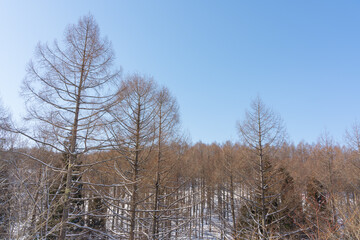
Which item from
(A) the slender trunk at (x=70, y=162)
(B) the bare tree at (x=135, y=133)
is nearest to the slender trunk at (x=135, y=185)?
(B) the bare tree at (x=135, y=133)

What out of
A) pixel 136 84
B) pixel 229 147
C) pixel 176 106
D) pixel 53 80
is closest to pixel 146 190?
pixel 176 106

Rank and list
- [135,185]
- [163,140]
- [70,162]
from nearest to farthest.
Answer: [70,162] → [135,185] → [163,140]

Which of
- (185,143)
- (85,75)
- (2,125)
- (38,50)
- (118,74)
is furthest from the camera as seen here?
(185,143)

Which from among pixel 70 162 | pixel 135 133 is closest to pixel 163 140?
pixel 135 133

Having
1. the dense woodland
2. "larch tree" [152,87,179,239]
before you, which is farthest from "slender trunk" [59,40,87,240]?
"larch tree" [152,87,179,239]

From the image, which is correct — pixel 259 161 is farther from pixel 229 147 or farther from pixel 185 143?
pixel 229 147

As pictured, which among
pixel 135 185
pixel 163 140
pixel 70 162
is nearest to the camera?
pixel 70 162

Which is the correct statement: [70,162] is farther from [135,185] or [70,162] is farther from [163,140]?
[163,140]

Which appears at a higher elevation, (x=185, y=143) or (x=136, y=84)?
(x=136, y=84)

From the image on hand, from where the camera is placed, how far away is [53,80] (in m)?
5.12

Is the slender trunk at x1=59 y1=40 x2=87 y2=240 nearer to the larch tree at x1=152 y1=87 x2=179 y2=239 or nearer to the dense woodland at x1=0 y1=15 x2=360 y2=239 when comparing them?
the dense woodland at x1=0 y1=15 x2=360 y2=239

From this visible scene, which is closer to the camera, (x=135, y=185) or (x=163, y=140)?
(x=135, y=185)

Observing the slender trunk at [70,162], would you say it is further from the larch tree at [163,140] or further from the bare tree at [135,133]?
the larch tree at [163,140]

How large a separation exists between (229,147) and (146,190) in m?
9.73
